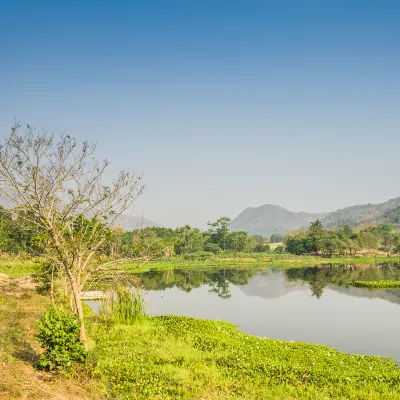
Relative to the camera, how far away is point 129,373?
11000 mm

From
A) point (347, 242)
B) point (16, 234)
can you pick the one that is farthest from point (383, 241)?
point (16, 234)

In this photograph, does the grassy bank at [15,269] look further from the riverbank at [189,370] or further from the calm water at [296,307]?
the riverbank at [189,370]

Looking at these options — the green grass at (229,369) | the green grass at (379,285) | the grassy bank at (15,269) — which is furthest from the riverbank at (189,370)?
the grassy bank at (15,269)

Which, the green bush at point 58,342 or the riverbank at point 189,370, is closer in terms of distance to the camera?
the riverbank at point 189,370

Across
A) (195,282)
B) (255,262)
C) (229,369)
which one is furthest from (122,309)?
(255,262)

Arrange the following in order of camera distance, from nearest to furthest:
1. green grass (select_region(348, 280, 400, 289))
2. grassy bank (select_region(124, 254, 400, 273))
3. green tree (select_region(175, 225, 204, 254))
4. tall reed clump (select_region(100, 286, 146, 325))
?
tall reed clump (select_region(100, 286, 146, 325)), green grass (select_region(348, 280, 400, 289)), grassy bank (select_region(124, 254, 400, 273)), green tree (select_region(175, 225, 204, 254))

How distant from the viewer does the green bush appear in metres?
9.89

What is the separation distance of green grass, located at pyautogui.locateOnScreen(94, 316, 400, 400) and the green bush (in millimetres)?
1087

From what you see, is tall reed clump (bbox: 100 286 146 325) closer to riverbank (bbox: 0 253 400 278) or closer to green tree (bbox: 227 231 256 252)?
riverbank (bbox: 0 253 400 278)

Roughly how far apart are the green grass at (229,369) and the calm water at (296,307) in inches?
167

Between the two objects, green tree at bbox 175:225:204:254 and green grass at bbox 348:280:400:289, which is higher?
green tree at bbox 175:225:204:254

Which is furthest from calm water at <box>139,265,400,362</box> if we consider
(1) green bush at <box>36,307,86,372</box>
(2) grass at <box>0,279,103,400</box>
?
(1) green bush at <box>36,307,86,372</box>

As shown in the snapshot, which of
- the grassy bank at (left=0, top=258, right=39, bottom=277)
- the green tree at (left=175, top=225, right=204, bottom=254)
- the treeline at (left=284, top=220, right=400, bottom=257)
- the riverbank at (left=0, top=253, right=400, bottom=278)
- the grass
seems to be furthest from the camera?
the green tree at (left=175, top=225, right=204, bottom=254)

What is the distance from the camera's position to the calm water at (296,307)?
20.0 m
